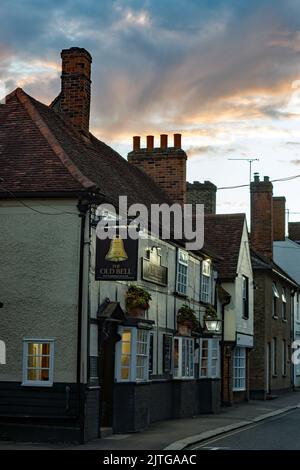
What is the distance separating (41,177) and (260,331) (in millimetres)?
21209

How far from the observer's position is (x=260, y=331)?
1512 inches

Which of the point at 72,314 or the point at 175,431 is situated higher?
the point at 72,314

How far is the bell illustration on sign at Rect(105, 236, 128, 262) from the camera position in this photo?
1852 cm

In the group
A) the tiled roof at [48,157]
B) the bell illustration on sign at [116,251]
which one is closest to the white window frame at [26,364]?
the bell illustration on sign at [116,251]

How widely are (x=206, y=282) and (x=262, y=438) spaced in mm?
10463

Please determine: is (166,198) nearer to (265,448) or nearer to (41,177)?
(41,177)

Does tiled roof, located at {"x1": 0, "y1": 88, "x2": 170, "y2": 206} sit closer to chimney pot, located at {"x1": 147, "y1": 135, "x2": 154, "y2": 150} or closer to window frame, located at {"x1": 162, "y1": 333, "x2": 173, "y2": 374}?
window frame, located at {"x1": 162, "y1": 333, "x2": 173, "y2": 374}

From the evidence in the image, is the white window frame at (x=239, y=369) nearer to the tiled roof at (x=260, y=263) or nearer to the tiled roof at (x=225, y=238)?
the tiled roof at (x=225, y=238)

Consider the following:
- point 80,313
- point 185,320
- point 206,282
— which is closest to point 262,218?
point 206,282

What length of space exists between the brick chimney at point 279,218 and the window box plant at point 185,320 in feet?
75.9

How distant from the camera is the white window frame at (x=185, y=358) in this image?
25734 mm

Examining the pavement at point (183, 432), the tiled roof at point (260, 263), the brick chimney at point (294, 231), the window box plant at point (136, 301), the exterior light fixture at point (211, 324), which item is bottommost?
the pavement at point (183, 432)
